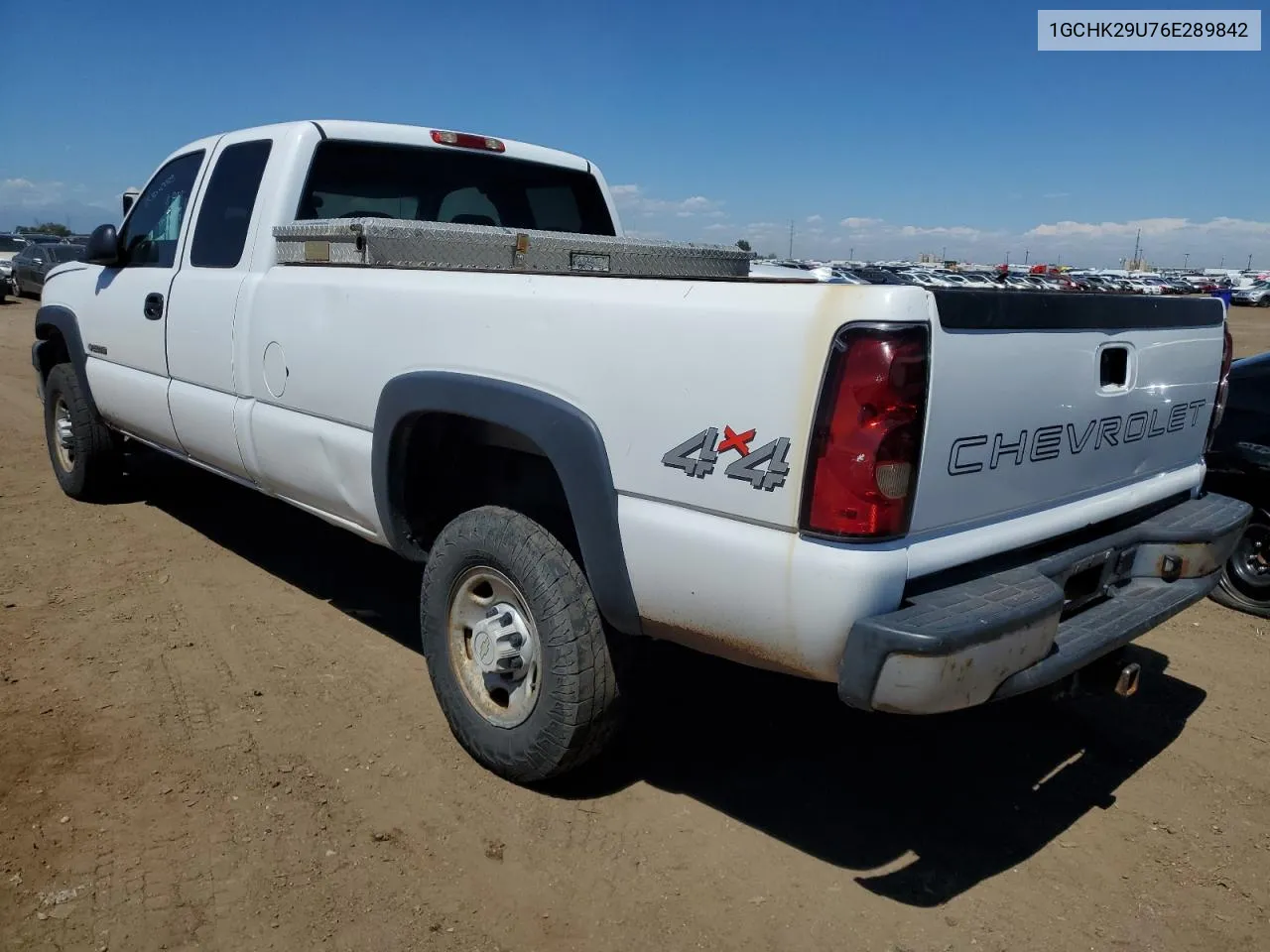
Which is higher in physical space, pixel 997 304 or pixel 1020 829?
pixel 997 304

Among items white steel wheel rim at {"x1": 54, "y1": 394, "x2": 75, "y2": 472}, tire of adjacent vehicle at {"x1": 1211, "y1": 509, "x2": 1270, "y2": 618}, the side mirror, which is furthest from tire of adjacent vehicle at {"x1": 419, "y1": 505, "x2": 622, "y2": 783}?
white steel wheel rim at {"x1": 54, "y1": 394, "x2": 75, "y2": 472}

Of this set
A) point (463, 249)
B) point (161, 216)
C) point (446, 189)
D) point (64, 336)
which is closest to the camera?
point (463, 249)

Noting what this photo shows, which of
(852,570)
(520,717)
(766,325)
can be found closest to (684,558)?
(852,570)

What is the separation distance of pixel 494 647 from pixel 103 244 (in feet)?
11.5

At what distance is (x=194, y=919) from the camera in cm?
256

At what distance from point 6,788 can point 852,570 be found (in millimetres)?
2687

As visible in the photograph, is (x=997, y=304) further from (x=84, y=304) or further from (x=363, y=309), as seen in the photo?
(x=84, y=304)

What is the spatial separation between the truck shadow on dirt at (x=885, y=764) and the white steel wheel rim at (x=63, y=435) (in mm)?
2977

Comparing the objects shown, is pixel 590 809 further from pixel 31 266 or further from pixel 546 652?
pixel 31 266

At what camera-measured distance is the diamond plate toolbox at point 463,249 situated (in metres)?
3.67

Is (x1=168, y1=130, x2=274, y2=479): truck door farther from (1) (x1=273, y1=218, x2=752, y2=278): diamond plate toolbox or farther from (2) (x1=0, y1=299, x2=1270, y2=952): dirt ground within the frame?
(2) (x1=0, y1=299, x2=1270, y2=952): dirt ground

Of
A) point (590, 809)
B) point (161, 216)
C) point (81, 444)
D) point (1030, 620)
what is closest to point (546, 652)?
point (590, 809)

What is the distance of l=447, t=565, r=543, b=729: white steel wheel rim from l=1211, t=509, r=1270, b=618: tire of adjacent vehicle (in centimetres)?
388

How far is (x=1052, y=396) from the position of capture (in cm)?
266
